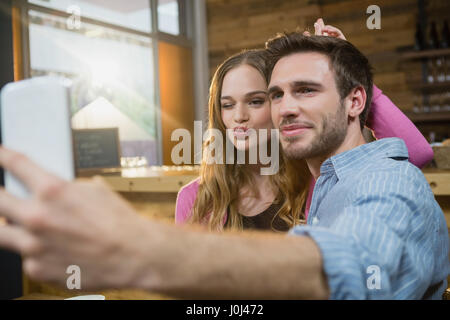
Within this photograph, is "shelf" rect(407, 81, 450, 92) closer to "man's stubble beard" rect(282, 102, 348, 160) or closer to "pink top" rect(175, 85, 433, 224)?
"pink top" rect(175, 85, 433, 224)

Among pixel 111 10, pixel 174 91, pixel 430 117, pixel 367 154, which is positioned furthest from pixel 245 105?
pixel 174 91

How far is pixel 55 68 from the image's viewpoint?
4059 mm

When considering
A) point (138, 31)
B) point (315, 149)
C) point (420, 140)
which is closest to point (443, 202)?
point (420, 140)

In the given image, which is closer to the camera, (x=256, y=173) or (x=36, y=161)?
(x=36, y=161)

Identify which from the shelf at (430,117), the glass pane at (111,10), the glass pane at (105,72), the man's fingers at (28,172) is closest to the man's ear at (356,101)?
the man's fingers at (28,172)

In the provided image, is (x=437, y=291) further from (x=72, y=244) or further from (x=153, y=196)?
(x=153, y=196)

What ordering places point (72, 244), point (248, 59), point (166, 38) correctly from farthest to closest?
point (166, 38) < point (248, 59) < point (72, 244)

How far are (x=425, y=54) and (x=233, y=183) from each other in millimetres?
3490

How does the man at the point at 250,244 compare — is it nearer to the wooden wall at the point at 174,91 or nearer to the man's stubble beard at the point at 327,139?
the man's stubble beard at the point at 327,139

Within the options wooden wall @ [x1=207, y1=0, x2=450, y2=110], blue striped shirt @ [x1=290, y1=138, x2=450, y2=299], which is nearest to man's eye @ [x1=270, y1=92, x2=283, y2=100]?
blue striped shirt @ [x1=290, y1=138, x2=450, y2=299]

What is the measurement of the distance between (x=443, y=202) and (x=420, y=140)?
24.3 inches

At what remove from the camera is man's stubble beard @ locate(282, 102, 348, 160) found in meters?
1.08

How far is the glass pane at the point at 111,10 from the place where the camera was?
4211mm

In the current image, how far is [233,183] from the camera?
171cm
